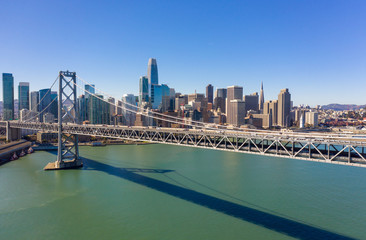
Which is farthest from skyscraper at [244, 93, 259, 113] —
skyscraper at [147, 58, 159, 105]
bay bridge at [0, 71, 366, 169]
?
bay bridge at [0, 71, 366, 169]

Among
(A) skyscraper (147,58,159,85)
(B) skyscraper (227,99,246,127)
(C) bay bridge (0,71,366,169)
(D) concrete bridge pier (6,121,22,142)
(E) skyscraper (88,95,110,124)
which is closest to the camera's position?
(C) bay bridge (0,71,366,169)

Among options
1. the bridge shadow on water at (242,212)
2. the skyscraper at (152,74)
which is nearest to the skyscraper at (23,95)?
the skyscraper at (152,74)

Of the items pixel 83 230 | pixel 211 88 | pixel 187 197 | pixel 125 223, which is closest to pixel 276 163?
pixel 187 197

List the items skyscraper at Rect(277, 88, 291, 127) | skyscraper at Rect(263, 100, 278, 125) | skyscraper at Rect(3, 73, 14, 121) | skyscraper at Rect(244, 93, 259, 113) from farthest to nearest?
skyscraper at Rect(244, 93, 259, 113) < skyscraper at Rect(263, 100, 278, 125) < skyscraper at Rect(277, 88, 291, 127) < skyscraper at Rect(3, 73, 14, 121)

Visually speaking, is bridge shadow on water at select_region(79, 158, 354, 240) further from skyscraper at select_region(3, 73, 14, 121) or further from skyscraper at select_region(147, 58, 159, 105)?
skyscraper at select_region(147, 58, 159, 105)

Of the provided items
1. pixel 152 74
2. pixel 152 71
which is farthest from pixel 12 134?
pixel 152 71

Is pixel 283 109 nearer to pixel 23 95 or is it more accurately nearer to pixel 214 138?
pixel 214 138
